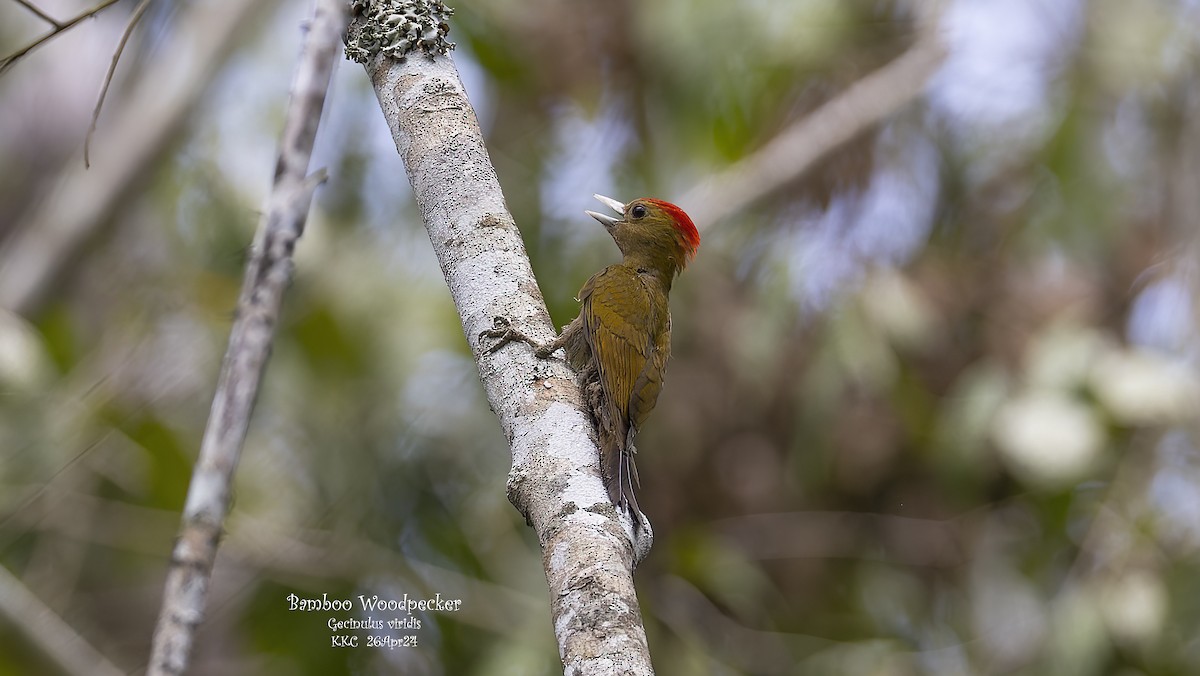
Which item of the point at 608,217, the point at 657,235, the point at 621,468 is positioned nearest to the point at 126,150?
the point at 608,217

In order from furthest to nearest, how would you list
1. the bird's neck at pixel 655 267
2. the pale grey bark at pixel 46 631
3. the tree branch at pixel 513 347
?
the pale grey bark at pixel 46 631 → the bird's neck at pixel 655 267 → the tree branch at pixel 513 347

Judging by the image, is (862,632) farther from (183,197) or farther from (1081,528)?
(183,197)

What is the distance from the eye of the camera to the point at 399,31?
2.25 metres

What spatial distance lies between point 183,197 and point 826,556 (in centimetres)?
425

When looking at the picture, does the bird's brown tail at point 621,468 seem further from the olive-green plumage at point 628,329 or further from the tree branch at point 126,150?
the tree branch at point 126,150

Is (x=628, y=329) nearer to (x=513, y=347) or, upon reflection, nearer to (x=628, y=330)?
(x=628, y=330)

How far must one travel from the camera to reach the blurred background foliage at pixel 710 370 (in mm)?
5059

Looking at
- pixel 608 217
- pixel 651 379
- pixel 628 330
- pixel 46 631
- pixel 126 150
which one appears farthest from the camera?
pixel 126 150

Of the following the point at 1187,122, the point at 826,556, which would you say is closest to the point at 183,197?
the point at 826,556

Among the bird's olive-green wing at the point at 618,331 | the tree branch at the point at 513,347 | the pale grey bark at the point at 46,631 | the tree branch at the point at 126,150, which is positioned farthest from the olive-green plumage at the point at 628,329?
the tree branch at the point at 126,150

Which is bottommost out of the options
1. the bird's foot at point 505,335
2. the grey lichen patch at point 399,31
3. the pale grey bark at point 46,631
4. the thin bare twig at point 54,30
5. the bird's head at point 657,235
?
the bird's foot at point 505,335

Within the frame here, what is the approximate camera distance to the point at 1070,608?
508cm

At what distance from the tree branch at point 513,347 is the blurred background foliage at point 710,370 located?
9.15 ft

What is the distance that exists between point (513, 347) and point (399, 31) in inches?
29.8
